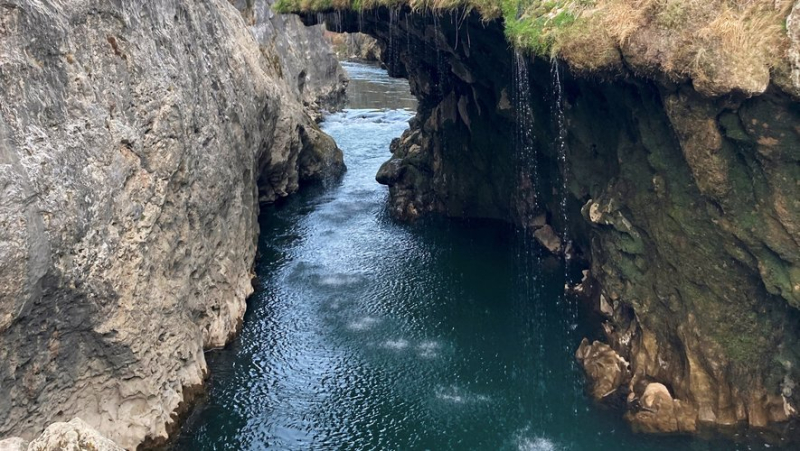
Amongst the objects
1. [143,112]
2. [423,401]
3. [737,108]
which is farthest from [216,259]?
[737,108]

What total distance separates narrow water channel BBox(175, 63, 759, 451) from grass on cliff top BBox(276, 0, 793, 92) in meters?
12.4

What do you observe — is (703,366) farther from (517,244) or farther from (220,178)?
(220,178)

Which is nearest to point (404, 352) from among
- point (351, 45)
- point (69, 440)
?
point (69, 440)

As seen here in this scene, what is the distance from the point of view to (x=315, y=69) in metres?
86.8

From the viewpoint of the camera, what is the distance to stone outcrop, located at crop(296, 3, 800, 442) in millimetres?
20297

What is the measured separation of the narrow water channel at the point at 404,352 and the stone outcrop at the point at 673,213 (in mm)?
2138

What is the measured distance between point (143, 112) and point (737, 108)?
1900 centimetres

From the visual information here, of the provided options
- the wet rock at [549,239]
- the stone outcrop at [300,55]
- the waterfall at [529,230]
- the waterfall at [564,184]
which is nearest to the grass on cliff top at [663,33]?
the waterfall at [564,184]

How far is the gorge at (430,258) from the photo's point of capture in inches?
745

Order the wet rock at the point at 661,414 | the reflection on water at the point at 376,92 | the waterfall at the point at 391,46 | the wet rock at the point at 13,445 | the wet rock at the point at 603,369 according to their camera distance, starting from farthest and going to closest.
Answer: the reflection on water at the point at 376,92, the waterfall at the point at 391,46, the wet rock at the point at 603,369, the wet rock at the point at 661,414, the wet rock at the point at 13,445

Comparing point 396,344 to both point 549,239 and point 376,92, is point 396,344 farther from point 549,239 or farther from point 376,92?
point 376,92

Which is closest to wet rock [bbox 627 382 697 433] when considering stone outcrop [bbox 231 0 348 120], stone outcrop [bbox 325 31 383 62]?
stone outcrop [bbox 231 0 348 120]

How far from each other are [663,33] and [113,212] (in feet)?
58.2

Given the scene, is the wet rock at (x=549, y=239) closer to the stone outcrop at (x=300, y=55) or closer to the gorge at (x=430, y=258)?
the gorge at (x=430, y=258)
